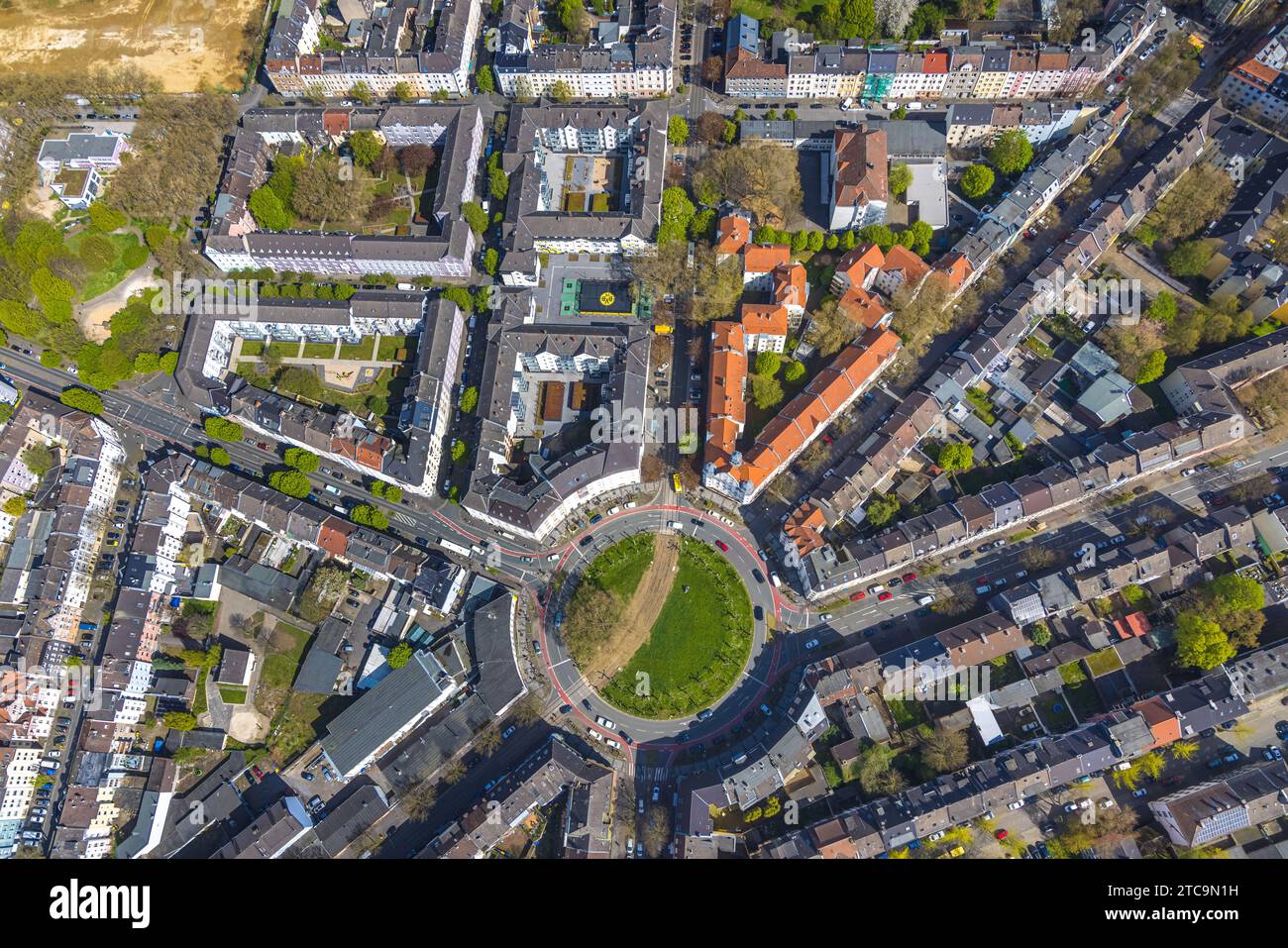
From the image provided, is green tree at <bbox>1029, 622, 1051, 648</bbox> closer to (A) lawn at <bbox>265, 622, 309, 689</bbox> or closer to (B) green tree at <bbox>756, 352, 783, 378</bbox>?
(B) green tree at <bbox>756, 352, 783, 378</bbox>

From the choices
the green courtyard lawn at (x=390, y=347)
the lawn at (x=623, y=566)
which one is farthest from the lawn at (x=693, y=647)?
the green courtyard lawn at (x=390, y=347)

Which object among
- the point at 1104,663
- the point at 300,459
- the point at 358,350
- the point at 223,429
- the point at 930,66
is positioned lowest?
the point at 1104,663

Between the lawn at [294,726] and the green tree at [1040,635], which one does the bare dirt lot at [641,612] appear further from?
the green tree at [1040,635]

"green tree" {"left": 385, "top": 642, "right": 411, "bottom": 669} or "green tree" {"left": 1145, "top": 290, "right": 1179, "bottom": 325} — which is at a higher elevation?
"green tree" {"left": 1145, "top": 290, "right": 1179, "bottom": 325}

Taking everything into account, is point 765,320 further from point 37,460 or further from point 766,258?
point 37,460

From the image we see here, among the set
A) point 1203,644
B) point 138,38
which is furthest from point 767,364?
point 138,38

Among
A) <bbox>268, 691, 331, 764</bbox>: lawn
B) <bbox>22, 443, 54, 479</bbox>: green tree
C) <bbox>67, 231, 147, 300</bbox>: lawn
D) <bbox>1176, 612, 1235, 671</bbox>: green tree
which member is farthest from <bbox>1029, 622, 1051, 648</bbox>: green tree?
<bbox>67, 231, 147, 300</bbox>: lawn

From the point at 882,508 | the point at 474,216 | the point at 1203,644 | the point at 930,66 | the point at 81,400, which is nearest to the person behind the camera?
the point at 1203,644
